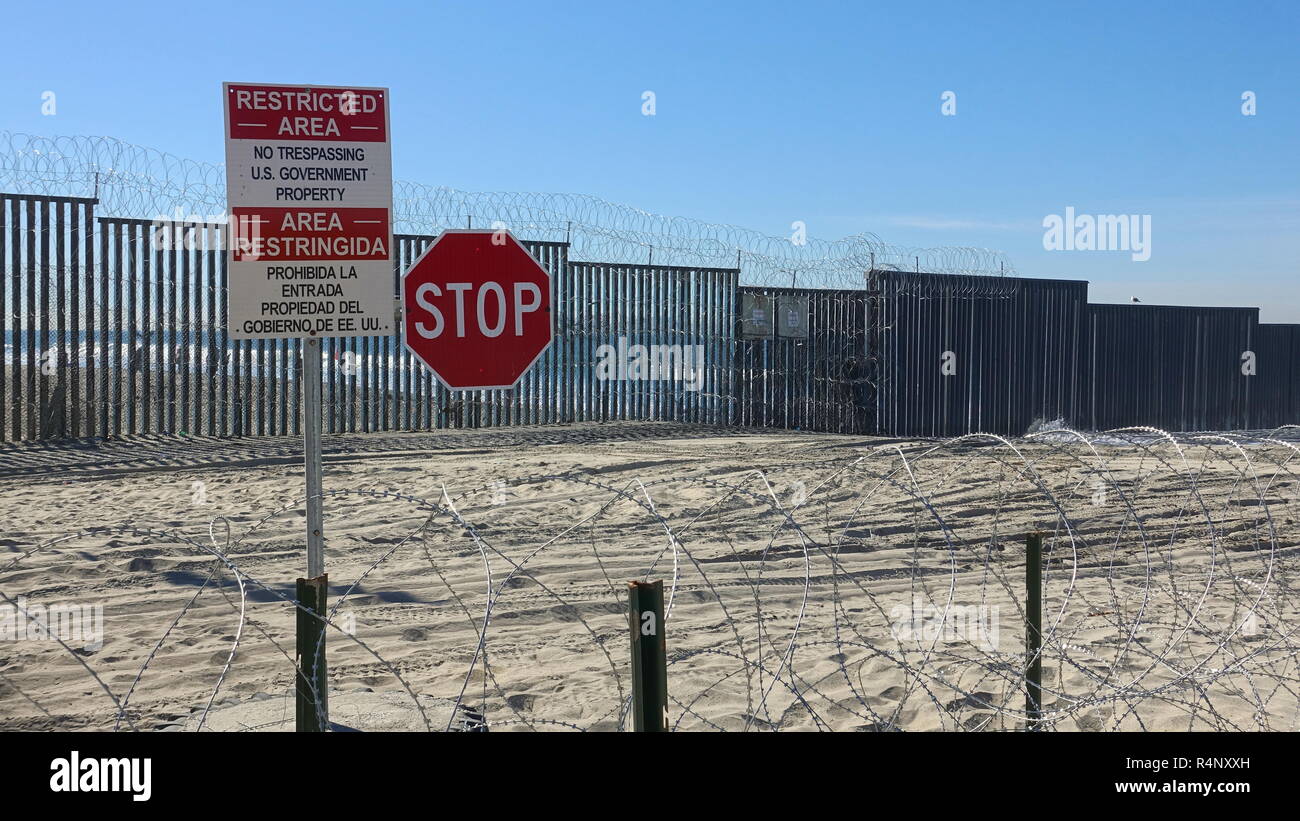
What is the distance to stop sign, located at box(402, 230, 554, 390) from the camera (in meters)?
3.74

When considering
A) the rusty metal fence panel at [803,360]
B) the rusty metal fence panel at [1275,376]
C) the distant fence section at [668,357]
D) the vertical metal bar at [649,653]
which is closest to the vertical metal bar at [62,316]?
the distant fence section at [668,357]

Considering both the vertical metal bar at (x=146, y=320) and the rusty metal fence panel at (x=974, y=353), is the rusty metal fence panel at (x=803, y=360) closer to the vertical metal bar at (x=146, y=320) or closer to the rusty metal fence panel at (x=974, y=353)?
the rusty metal fence panel at (x=974, y=353)

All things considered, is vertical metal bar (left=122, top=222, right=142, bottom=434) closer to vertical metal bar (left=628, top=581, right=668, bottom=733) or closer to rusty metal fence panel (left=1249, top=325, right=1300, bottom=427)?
vertical metal bar (left=628, top=581, right=668, bottom=733)

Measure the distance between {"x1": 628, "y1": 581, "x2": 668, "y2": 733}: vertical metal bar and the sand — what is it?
1.09ft

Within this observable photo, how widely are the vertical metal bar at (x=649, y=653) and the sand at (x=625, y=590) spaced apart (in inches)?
13.1

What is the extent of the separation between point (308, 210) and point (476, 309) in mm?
932

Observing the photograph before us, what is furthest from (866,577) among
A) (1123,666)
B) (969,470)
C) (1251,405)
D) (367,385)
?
(1251,405)

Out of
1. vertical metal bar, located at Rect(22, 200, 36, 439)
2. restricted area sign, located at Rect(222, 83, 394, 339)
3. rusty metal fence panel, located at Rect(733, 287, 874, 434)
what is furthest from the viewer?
rusty metal fence panel, located at Rect(733, 287, 874, 434)

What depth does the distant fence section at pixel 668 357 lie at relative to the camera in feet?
36.6

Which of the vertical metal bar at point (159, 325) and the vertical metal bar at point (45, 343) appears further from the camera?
the vertical metal bar at point (159, 325)

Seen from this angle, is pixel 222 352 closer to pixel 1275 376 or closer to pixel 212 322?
pixel 212 322

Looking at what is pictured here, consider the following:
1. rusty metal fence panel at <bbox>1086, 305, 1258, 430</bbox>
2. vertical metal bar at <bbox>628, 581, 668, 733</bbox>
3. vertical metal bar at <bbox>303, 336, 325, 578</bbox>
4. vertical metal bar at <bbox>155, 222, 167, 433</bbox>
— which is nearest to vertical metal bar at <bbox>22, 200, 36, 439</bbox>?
vertical metal bar at <bbox>155, 222, 167, 433</bbox>

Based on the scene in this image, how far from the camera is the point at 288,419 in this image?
12.3 metres

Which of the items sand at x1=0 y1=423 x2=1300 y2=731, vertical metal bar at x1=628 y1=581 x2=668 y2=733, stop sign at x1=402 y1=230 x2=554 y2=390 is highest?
stop sign at x1=402 y1=230 x2=554 y2=390
